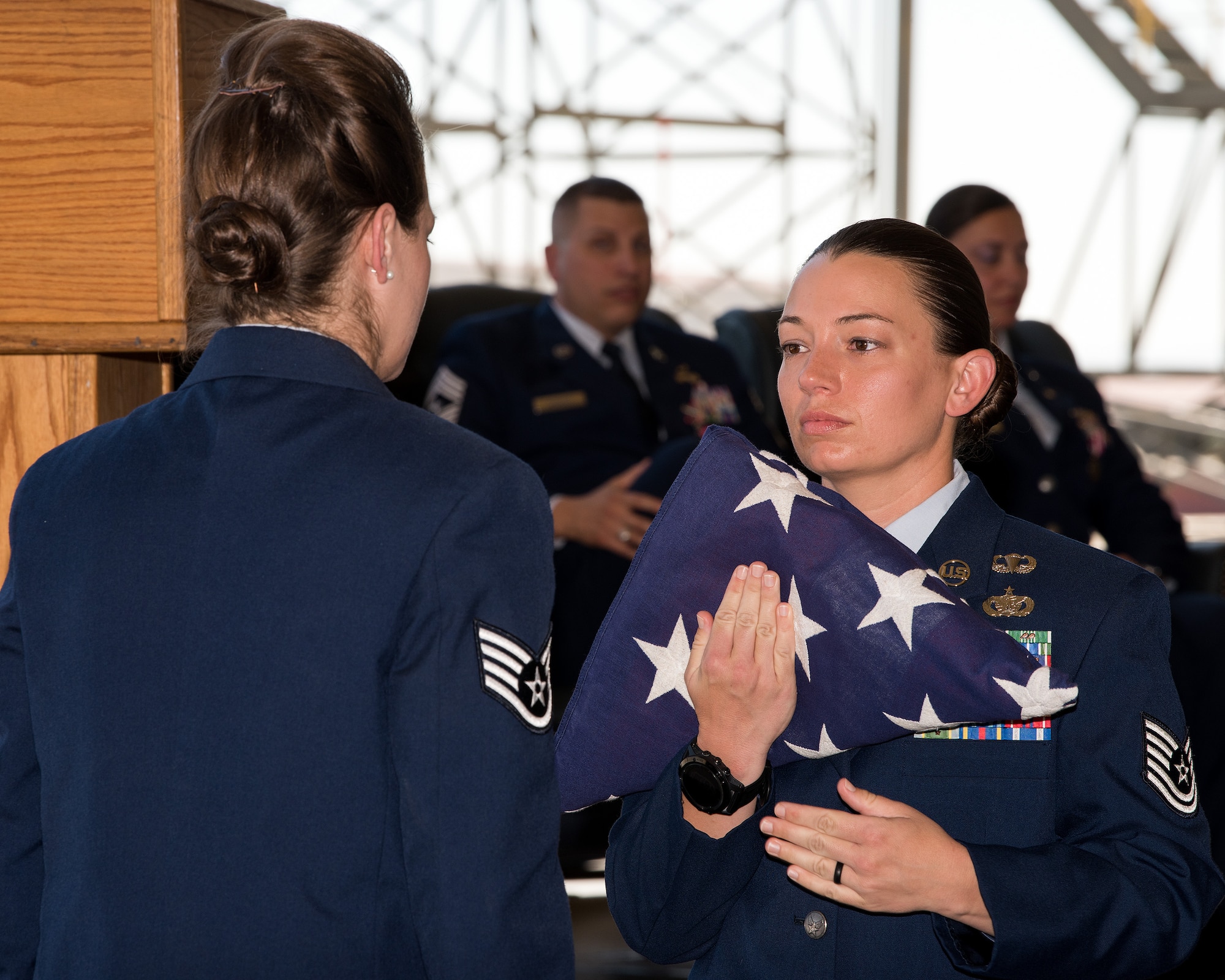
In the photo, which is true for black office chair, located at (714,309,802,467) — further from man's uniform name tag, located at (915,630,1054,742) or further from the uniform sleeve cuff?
the uniform sleeve cuff

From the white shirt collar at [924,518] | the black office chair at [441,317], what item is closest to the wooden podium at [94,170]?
the white shirt collar at [924,518]

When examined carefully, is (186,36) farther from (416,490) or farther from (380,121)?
(416,490)

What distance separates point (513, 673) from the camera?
2.63 feet

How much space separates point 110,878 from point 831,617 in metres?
0.55

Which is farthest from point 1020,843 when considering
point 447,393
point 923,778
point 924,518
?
point 447,393

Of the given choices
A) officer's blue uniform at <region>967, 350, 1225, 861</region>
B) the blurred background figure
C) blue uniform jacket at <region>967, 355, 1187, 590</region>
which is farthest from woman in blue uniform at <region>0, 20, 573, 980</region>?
blue uniform jacket at <region>967, 355, 1187, 590</region>

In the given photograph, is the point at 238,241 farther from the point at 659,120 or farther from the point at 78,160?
the point at 659,120

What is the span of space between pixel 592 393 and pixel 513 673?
2.18m

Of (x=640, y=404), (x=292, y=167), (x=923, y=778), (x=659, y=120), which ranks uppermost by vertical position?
(x=659, y=120)

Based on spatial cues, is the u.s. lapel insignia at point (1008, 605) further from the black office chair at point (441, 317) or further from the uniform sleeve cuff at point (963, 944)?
the black office chair at point (441, 317)

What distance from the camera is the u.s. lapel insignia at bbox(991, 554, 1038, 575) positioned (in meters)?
1.12

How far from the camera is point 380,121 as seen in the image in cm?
86

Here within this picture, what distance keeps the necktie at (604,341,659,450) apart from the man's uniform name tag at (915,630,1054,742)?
1937mm

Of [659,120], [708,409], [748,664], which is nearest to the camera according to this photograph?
[748,664]
